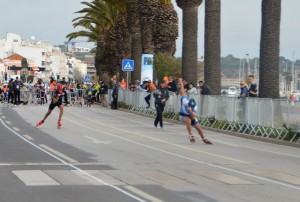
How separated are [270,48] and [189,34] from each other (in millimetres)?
10004

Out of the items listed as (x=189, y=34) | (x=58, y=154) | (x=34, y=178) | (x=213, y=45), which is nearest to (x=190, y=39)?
(x=189, y=34)

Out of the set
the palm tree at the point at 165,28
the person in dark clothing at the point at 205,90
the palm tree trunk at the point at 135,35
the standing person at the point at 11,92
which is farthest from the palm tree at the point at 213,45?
the palm tree at the point at 165,28

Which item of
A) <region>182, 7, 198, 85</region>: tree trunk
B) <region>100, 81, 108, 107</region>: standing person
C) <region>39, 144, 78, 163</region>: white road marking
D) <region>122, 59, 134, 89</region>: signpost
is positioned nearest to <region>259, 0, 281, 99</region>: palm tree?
<region>182, 7, 198, 85</region>: tree trunk

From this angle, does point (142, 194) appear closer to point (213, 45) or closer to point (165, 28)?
point (213, 45)

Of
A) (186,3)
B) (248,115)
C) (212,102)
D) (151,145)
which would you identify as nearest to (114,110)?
(186,3)

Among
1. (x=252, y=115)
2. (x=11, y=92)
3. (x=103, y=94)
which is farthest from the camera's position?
(x=103, y=94)

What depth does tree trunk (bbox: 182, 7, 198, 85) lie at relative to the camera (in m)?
38.3

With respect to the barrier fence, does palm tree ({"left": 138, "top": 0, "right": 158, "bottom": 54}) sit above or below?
above

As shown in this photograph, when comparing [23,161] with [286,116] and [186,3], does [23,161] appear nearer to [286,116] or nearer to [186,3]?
[286,116]

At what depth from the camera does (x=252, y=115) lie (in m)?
28.1

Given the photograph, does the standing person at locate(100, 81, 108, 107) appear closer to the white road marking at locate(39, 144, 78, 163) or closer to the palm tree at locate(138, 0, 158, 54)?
the palm tree at locate(138, 0, 158, 54)

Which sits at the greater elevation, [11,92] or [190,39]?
[190,39]

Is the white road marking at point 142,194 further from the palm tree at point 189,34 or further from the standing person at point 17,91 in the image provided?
the standing person at point 17,91

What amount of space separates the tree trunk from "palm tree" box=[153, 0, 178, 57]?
23.4 meters
